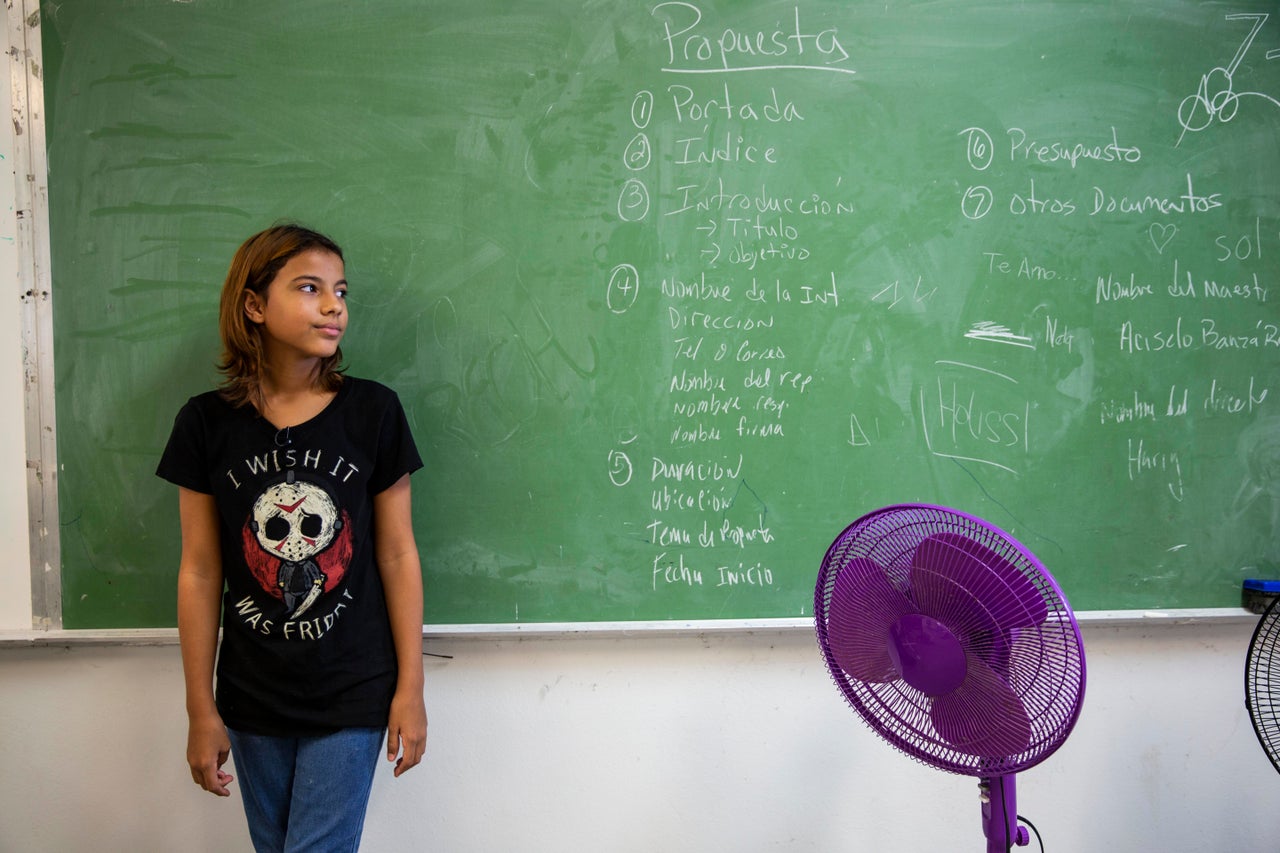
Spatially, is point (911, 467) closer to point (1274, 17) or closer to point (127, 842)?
point (1274, 17)

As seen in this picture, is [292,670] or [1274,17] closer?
[292,670]

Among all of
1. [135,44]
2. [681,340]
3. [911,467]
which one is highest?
[135,44]

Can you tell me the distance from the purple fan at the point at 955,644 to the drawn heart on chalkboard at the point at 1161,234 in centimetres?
106

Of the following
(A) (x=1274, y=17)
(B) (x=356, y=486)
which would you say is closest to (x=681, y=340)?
(B) (x=356, y=486)

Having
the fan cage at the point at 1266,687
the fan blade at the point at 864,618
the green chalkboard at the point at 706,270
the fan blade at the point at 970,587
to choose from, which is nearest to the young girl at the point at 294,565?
the green chalkboard at the point at 706,270

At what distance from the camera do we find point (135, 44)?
169cm

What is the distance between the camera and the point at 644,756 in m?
1.79

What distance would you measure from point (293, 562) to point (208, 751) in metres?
0.40

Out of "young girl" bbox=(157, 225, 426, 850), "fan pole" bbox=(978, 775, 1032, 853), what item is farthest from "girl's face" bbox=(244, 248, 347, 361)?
"fan pole" bbox=(978, 775, 1032, 853)

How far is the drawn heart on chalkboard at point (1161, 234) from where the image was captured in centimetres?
179

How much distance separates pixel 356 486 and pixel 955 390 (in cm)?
135

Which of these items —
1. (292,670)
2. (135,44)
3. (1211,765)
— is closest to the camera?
(292,670)

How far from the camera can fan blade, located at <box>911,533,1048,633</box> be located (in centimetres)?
109

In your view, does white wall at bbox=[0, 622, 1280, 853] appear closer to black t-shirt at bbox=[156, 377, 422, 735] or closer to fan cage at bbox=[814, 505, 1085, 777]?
black t-shirt at bbox=[156, 377, 422, 735]
